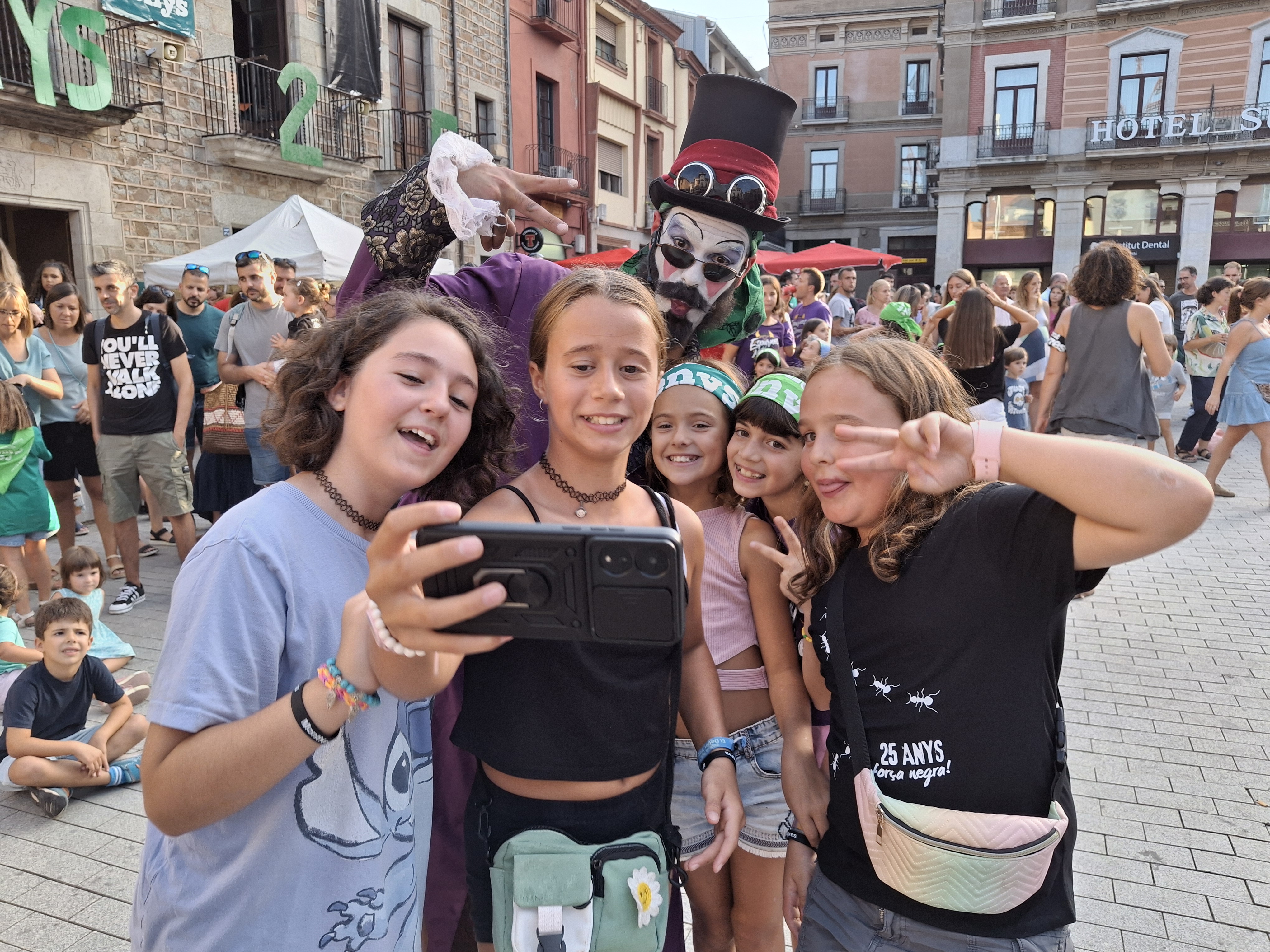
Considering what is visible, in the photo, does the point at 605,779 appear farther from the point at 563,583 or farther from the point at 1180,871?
the point at 1180,871

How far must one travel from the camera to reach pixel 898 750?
1445mm

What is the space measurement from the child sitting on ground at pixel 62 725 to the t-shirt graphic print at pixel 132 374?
7.99 feet

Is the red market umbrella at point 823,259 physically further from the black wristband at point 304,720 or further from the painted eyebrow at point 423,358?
the black wristband at point 304,720

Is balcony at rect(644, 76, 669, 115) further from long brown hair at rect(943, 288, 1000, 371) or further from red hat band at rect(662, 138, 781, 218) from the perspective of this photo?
red hat band at rect(662, 138, 781, 218)

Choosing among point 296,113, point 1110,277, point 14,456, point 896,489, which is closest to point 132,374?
point 14,456

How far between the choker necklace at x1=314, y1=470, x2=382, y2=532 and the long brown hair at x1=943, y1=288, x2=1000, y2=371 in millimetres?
4820

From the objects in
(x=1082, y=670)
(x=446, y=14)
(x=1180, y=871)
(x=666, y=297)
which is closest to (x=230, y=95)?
(x=446, y=14)

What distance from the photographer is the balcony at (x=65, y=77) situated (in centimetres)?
859

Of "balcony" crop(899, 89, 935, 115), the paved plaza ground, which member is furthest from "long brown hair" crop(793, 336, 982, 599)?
"balcony" crop(899, 89, 935, 115)

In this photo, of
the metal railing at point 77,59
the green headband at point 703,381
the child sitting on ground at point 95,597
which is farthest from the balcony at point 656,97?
the green headband at point 703,381

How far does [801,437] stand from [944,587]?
716 millimetres

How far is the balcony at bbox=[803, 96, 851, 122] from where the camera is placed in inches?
1266

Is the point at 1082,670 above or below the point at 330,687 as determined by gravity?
below

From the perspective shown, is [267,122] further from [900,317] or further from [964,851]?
[964,851]
